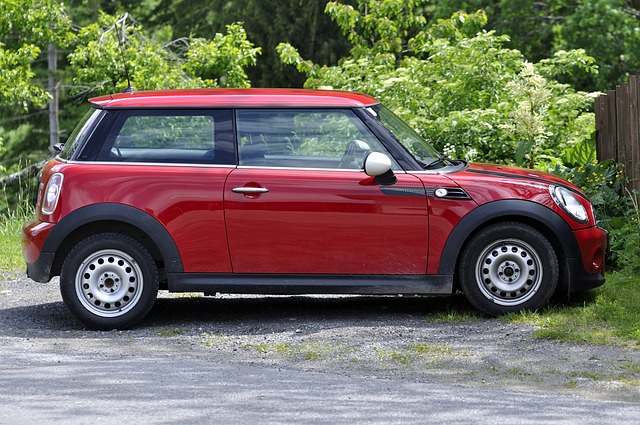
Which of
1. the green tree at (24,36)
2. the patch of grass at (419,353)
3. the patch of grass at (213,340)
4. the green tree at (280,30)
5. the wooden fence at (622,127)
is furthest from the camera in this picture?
the green tree at (280,30)

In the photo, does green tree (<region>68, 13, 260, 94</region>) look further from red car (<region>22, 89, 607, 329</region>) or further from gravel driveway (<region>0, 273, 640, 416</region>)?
red car (<region>22, 89, 607, 329</region>)

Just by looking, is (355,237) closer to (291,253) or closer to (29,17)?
(291,253)

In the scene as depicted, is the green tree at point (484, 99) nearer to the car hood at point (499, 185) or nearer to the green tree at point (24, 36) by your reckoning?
the car hood at point (499, 185)

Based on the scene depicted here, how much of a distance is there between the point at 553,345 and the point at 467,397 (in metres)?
1.82

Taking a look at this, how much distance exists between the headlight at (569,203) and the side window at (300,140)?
1.28m

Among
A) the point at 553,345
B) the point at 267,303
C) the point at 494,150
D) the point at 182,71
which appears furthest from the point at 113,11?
the point at 553,345

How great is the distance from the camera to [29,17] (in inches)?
724

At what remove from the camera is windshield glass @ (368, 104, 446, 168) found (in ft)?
27.9

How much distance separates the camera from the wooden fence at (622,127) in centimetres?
1064

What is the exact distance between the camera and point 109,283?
8.39m

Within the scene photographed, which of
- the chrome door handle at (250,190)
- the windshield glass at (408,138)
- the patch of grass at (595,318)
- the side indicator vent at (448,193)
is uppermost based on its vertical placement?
the windshield glass at (408,138)

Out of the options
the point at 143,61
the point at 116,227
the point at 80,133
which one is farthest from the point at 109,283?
the point at 143,61

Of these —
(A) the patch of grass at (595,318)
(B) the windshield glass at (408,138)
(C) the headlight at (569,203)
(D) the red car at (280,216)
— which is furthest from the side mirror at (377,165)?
(A) the patch of grass at (595,318)

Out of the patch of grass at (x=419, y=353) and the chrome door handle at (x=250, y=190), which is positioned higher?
the chrome door handle at (x=250, y=190)
